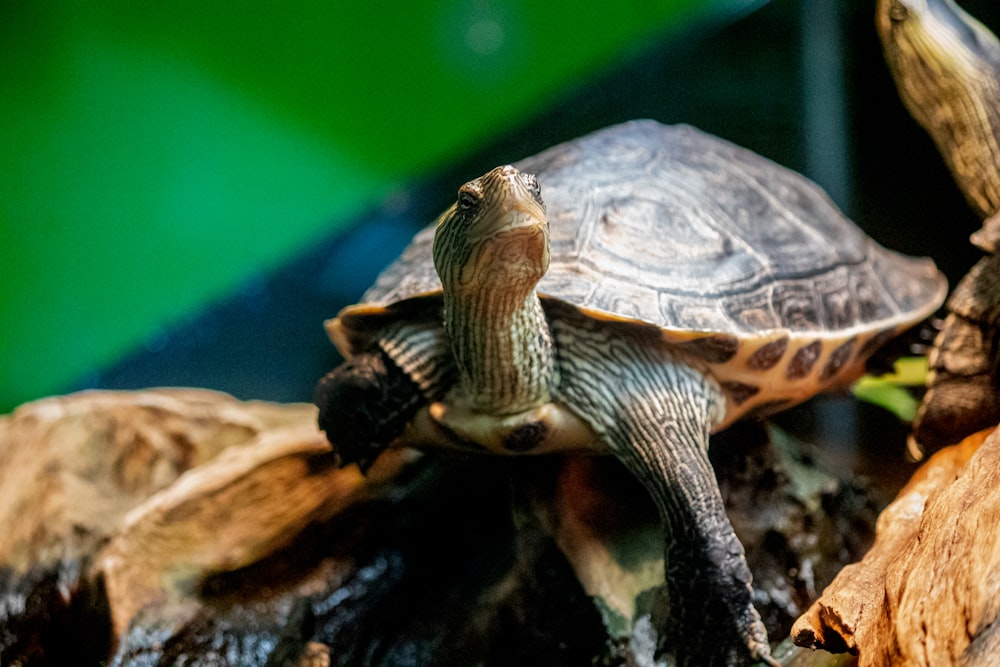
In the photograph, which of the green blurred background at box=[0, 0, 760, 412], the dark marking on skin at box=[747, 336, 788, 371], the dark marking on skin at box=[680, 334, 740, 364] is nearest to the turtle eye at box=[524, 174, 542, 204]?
the dark marking on skin at box=[680, 334, 740, 364]

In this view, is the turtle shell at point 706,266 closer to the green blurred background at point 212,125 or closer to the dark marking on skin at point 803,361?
the dark marking on skin at point 803,361

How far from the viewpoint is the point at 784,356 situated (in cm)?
188

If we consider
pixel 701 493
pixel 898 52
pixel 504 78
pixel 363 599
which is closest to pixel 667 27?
pixel 504 78

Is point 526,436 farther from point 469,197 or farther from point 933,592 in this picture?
point 933,592

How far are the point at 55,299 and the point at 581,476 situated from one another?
2.36 m

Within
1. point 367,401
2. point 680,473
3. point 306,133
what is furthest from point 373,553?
point 306,133

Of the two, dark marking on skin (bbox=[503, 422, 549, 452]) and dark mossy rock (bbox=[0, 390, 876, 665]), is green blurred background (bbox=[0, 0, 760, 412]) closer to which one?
dark mossy rock (bbox=[0, 390, 876, 665])

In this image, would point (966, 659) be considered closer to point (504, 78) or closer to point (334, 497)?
point (334, 497)

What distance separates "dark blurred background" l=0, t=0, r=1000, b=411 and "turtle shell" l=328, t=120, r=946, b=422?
0.41 m

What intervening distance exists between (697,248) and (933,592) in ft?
3.78

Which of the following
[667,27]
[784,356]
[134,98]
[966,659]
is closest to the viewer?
[966,659]

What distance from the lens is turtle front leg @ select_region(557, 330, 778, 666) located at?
1514 mm

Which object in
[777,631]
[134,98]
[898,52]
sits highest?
[134,98]

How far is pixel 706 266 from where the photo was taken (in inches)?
74.5
